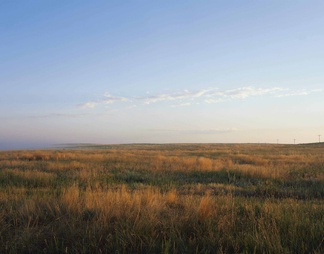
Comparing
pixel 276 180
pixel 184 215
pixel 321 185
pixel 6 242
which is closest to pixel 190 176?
pixel 276 180

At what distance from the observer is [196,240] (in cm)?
464

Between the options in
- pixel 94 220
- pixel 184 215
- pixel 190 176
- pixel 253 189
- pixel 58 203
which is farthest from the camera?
pixel 190 176

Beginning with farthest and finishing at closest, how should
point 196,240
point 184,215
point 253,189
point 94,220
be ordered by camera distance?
1. point 253,189
2. point 184,215
3. point 94,220
4. point 196,240

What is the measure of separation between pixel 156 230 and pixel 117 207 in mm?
1337

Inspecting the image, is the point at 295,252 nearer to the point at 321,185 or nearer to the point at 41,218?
the point at 41,218

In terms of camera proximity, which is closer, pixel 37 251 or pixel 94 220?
pixel 37 251

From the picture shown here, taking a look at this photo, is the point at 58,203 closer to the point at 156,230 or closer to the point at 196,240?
the point at 156,230

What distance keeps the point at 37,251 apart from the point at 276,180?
433 inches

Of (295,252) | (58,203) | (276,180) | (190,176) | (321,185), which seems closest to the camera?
(295,252)

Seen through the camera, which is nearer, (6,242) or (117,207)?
(6,242)

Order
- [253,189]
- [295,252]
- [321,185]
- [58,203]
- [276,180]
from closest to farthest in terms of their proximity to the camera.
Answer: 1. [295,252]
2. [58,203]
3. [253,189]
4. [321,185]
5. [276,180]

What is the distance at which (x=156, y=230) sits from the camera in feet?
16.1

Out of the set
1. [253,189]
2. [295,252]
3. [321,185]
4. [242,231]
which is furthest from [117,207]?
[321,185]

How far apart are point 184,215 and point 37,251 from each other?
273 cm
